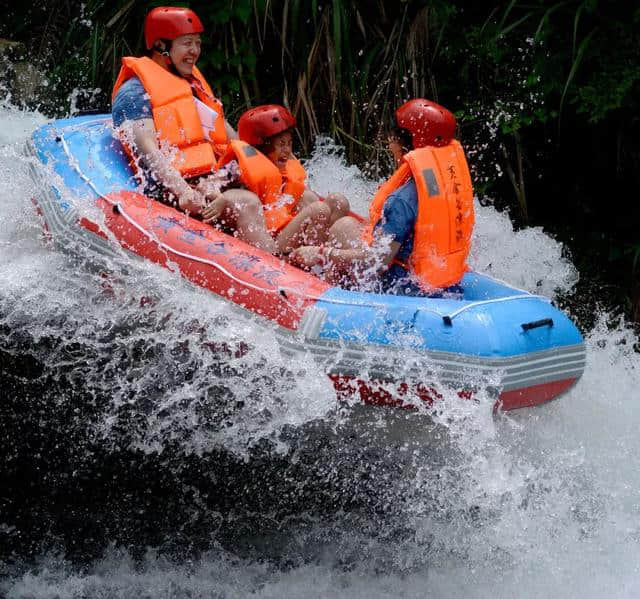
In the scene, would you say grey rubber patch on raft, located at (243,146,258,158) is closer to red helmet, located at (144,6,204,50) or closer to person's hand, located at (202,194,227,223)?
person's hand, located at (202,194,227,223)

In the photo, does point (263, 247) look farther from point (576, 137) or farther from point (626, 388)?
point (576, 137)

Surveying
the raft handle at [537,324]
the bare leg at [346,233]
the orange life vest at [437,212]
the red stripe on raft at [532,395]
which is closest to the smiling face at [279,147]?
the bare leg at [346,233]

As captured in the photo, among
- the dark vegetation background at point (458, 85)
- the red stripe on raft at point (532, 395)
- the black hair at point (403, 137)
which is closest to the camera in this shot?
the red stripe on raft at point (532, 395)

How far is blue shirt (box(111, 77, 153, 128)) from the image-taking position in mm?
4387

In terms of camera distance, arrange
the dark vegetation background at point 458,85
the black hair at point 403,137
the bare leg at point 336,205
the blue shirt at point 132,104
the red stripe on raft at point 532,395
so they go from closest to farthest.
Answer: the red stripe on raft at point 532,395, the black hair at point 403,137, the bare leg at point 336,205, the blue shirt at point 132,104, the dark vegetation background at point 458,85

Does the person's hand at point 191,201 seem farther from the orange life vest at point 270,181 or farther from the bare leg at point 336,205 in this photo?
the bare leg at point 336,205

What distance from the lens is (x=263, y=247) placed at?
4.12m

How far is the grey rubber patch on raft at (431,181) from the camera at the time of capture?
3.75m

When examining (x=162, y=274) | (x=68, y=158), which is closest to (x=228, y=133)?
(x=68, y=158)

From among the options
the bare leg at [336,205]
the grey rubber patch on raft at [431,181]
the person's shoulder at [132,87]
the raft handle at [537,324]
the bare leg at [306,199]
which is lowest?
the raft handle at [537,324]

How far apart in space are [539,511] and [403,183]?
1.36 meters

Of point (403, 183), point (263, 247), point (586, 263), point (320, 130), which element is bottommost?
point (586, 263)

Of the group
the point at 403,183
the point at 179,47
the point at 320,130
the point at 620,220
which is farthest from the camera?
the point at 320,130

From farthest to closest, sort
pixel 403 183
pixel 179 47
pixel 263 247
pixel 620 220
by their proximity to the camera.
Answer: pixel 620 220 → pixel 179 47 → pixel 263 247 → pixel 403 183
